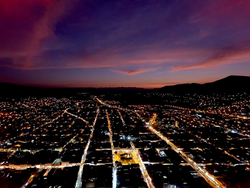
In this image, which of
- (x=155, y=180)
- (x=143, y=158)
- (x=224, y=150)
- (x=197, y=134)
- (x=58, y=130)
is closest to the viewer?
(x=155, y=180)

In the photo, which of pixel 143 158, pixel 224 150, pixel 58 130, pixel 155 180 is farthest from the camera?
pixel 58 130

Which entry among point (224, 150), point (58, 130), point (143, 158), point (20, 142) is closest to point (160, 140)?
point (143, 158)

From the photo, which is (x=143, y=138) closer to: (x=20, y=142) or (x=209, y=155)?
(x=209, y=155)

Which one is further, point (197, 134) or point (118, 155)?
point (197, 134)

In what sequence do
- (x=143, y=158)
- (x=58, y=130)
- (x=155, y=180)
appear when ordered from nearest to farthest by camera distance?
(x=155, y=180) < (x=143, y=158) < (x=58, y=130)

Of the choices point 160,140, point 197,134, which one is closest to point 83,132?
point 160,140

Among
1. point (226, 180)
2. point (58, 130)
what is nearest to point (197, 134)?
point (226, 180)

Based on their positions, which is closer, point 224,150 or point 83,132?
point 224,150

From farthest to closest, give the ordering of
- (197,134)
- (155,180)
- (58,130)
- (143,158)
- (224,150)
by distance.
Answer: (58,130), (197,134), (224,150), (143,158), (155,180)

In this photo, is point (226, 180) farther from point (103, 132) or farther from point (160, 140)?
point (103, 132)
